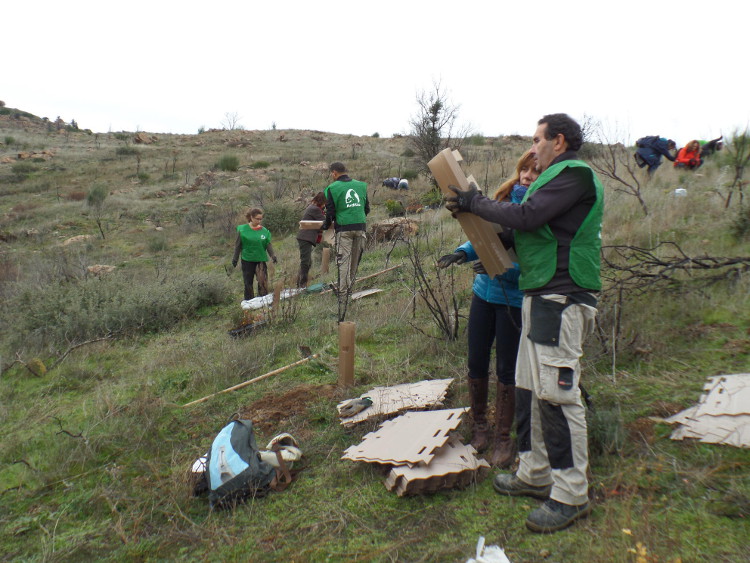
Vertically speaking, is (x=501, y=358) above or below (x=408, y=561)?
above

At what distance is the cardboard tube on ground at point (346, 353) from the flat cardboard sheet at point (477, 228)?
1829 mm

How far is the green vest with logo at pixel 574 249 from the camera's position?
7.57 ft

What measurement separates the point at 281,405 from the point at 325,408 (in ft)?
1.35

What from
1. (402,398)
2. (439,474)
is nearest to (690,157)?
(402,398)

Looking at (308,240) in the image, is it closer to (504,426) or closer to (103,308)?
(103,308)

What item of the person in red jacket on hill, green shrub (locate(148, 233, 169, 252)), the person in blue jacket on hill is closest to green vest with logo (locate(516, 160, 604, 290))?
the person in blue jacket on hill

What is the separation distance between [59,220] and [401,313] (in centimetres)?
1560

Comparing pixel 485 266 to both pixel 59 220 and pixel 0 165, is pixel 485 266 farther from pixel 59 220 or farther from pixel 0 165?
pixel 0 165

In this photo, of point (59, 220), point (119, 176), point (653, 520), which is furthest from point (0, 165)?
point (653, 520)

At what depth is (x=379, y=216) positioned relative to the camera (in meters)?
13.3

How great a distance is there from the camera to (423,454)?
297cm

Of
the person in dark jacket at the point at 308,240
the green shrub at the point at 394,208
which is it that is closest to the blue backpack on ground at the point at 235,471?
the person in dark jacket at the point at 308,240

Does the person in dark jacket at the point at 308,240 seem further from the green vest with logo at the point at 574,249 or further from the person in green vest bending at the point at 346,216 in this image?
the green vest with logo at the point at 574,249

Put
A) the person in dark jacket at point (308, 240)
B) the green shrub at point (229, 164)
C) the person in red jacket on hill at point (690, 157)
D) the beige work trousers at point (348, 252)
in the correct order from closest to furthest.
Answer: the beige work trousers at point (348, 252), the person in dark jacket at point (308, 240), the person in red jacket on hill at point (690, 157), the green shrub at point (229, 164)
